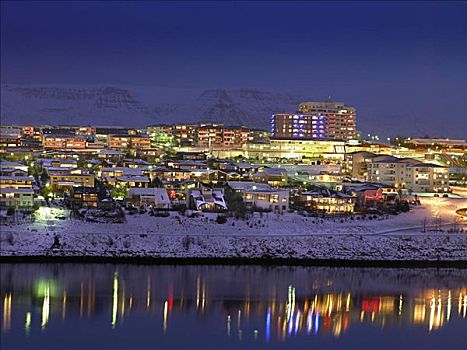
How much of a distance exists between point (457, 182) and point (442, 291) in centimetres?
771

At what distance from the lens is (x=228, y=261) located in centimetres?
925

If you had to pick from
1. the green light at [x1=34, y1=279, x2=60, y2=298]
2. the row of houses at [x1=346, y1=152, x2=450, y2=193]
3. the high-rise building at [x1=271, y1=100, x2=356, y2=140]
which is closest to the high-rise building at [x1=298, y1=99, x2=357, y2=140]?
the high-rise building at [x1=271, y1=100, x2=356, y2=140]

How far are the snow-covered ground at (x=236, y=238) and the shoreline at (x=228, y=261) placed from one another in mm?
70

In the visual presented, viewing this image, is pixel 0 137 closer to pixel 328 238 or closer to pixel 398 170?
pixel 398 170

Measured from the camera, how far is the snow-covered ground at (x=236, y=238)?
30.4 ft

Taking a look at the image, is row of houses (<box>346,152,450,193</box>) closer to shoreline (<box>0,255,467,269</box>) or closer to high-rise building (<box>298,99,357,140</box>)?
shoreline (<box>0,255,467,269</box>)

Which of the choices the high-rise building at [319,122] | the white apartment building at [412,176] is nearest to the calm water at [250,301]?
the white apartment building at [412,176]

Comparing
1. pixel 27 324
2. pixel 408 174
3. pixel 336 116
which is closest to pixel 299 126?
pixel 336 116

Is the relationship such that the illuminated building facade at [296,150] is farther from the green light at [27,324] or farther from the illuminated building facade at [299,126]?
the green light at [27,324]

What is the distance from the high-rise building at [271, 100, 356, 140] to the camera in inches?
957

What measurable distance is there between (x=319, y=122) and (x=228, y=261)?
15.9 m

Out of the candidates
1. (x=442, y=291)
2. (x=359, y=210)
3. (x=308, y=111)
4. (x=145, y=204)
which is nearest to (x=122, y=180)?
(x=145, y=204)

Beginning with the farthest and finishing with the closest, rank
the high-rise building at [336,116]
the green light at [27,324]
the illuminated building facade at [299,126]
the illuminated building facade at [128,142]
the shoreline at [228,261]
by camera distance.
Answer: the high-rise building at [336,116], the illuminated building facade at [299,126], the illuminated building facade at [128,142], the shoreline at [228,261], the green light at [27,324]

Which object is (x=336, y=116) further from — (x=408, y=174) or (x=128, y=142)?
(x=408, y=174)
